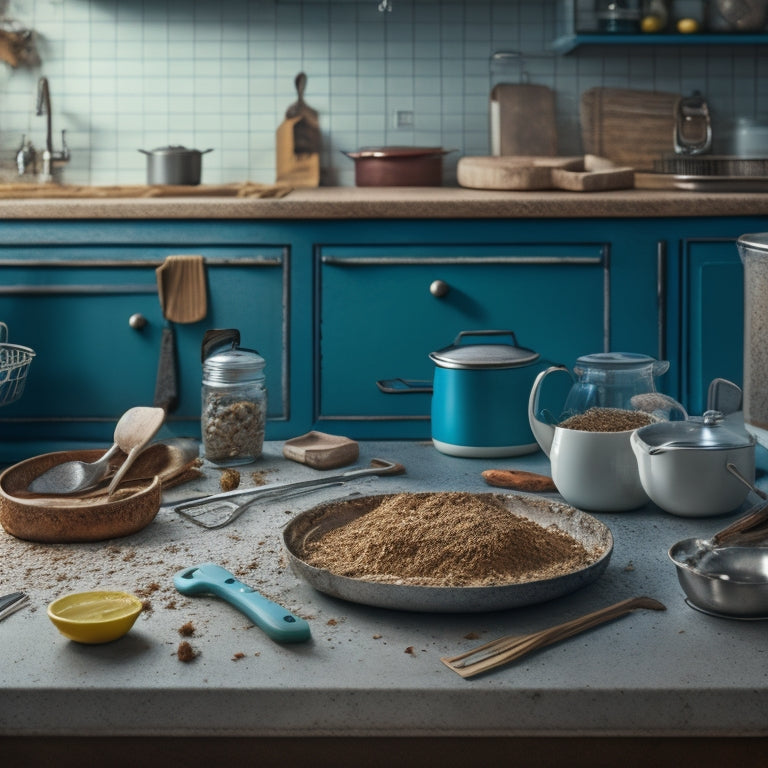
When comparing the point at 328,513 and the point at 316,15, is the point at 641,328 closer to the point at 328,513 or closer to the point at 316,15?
the point at 316,15

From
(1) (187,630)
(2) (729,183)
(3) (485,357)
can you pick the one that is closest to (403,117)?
(2) (729,183)

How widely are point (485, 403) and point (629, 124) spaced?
8.93 ft

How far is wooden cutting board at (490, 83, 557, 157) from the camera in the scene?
3.90 metres

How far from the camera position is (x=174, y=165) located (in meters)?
3.60

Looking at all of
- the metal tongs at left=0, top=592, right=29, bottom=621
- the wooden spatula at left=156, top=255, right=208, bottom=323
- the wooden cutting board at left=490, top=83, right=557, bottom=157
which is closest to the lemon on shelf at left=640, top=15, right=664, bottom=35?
the wooden cutting board at left=490, top=83, right=557, bottom=157

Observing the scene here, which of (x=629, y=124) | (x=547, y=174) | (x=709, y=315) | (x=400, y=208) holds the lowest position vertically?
(x=709, y=315)

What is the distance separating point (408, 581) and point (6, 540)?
470 millimetres

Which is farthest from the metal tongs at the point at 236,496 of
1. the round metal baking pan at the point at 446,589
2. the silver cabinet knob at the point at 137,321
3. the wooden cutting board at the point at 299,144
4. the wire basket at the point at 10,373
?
the wooden cutting board at the point at 299,144

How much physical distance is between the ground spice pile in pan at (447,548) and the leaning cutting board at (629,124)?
3.10m

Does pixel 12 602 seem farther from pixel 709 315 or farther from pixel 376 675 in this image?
pixel 709 315

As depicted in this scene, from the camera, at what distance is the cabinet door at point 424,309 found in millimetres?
3139

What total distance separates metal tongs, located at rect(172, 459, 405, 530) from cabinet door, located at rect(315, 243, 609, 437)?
5.99ft

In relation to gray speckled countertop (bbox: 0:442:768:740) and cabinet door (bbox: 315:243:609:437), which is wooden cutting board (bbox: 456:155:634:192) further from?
gray speckled countertop (bbox: 0:442:768:740)

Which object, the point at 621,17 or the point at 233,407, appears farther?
the point at 621,17
